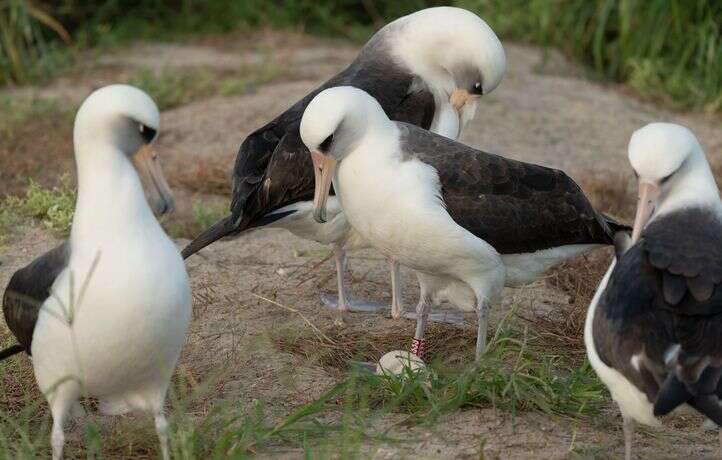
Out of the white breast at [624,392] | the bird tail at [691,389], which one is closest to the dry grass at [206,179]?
the white breast at [624,392]

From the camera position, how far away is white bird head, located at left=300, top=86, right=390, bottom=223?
5.20 metres

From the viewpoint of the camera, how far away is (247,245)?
23.9ft

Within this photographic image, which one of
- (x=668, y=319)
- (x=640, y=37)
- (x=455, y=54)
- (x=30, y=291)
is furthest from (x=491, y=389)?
(x=640, y=37)

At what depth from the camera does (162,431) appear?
4.41m

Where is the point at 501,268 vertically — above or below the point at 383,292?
above

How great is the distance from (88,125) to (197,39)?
8.47m

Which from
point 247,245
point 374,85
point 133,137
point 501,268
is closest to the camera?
point 133,137

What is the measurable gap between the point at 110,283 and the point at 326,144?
1443mm

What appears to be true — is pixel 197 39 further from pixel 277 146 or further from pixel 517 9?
pixel 277 146

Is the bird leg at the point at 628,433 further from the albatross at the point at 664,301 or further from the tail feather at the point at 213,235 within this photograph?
the tail feather at the point at 213,235

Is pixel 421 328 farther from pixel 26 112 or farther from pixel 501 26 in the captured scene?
pixel 501 26

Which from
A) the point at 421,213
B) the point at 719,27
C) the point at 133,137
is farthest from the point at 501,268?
the point at 719,27

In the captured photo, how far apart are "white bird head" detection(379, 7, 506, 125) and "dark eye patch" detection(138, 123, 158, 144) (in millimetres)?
2687

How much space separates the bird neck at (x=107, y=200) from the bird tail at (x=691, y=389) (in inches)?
67.3
